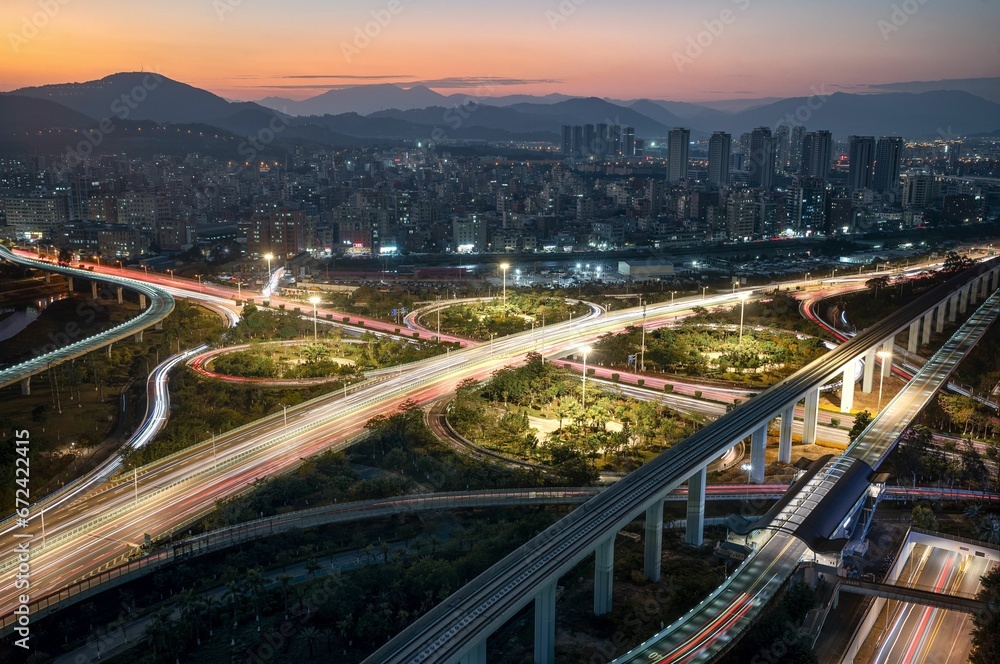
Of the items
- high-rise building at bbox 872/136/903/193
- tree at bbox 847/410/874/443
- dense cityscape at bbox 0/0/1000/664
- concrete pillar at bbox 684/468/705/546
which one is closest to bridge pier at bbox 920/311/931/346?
dense cityscape at bbox 0/0/1000/664

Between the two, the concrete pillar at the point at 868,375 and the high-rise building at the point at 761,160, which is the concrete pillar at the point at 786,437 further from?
the high-rise building at the point at 761,160

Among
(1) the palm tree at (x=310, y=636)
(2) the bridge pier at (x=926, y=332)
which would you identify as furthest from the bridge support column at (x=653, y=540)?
(2) the bridge pier at (x=926, y=332)

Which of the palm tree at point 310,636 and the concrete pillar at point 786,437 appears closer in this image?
the palm tree at point 310,636

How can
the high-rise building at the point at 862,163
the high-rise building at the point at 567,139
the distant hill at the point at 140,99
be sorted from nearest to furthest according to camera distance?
1. the high-rise building at the point at 862,163
2. the distant hill at the point at 140,99
3. the high-rise building at the point at 567,139

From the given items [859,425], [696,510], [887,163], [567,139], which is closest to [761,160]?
[887,163]

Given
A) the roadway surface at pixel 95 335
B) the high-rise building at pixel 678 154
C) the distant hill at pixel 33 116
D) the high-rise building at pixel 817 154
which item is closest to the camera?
the roadway surface at pixel 95 335
